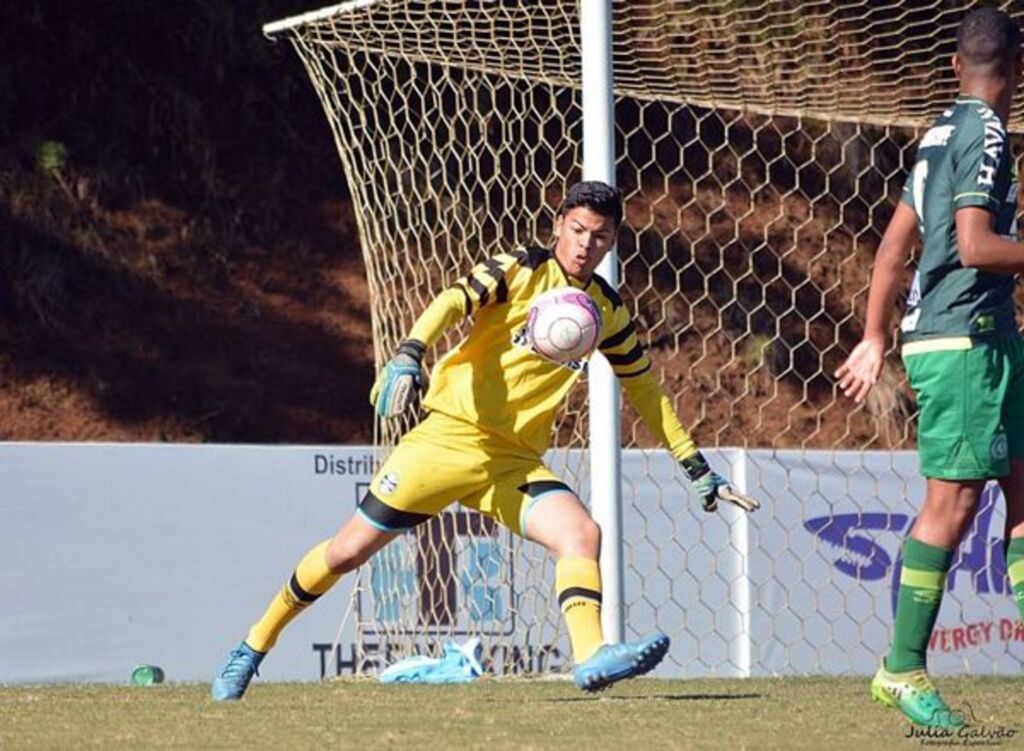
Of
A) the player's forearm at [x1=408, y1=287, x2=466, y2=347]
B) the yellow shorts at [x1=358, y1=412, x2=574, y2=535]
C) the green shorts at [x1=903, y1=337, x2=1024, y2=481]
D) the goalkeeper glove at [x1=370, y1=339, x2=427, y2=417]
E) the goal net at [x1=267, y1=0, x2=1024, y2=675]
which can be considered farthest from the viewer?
the goal net at [x1=267, y1=0, x2=1024, y2=675]

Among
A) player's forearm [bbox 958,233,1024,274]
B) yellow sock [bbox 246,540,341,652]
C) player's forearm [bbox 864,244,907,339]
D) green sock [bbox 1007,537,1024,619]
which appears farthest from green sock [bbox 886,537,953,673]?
yellow sock [bbox 246,540,341,652]

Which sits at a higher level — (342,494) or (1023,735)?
(342,494)

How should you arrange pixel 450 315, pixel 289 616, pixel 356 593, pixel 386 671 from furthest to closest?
pixel 356 593 → pixel 386 671 → pixel 289 616 → pixel 450 315

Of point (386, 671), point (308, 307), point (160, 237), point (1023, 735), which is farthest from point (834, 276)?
point (1023, 735)

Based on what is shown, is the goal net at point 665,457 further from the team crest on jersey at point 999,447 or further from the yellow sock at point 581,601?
the team crest on jersey at point 999,447

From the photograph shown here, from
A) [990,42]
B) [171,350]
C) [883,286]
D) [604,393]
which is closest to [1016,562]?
[883,286]

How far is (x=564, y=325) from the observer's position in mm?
6262

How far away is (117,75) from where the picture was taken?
1617cm

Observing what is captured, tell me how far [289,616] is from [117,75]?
10.1 m

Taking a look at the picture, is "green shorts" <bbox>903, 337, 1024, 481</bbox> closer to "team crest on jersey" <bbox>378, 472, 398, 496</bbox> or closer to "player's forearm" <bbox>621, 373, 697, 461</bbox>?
"player's forearm" <bbox>621, 373, 697, 461</bbox>

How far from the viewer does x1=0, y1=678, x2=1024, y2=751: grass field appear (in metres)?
5.13

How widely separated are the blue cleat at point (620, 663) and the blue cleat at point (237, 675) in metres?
1.32

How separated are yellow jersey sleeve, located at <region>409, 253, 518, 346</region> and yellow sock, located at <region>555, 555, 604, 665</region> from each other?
2.57ft

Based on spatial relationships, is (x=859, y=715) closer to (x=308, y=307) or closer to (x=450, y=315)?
(x=450, y=315)
